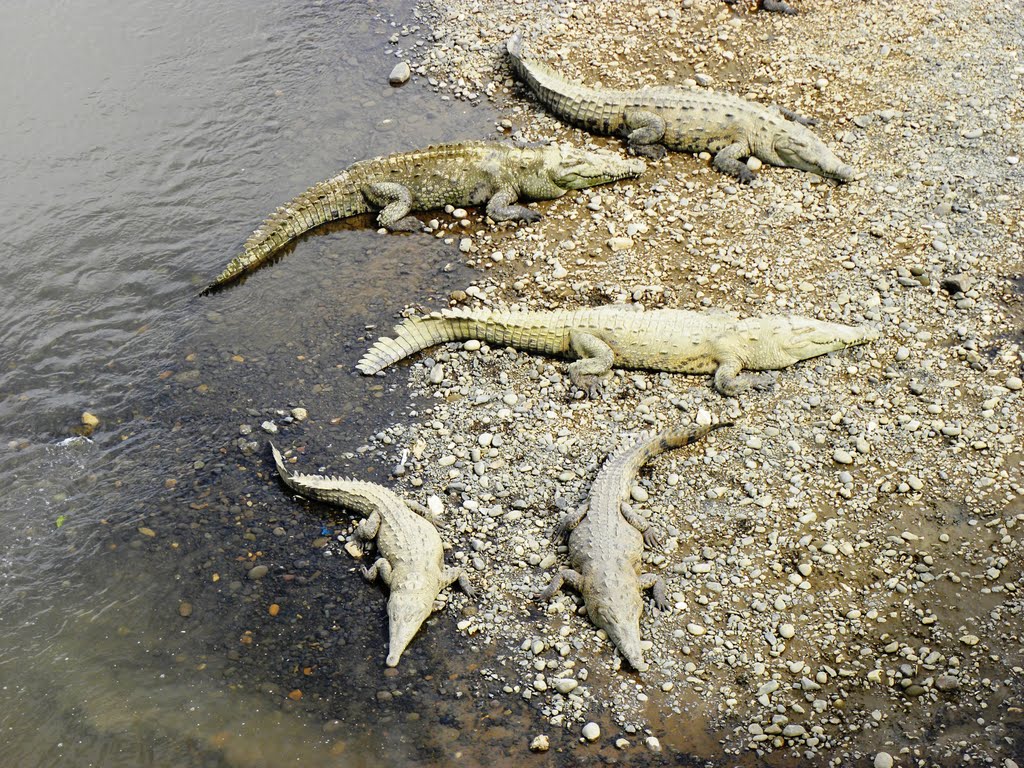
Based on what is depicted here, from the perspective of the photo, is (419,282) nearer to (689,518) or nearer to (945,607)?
(689,518)

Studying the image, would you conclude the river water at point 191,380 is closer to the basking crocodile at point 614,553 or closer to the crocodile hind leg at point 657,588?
the basking crocodile at point 614,553

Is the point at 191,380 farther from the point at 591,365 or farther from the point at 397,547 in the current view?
the point at 591,365

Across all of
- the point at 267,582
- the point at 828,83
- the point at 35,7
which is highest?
the point at 35,7

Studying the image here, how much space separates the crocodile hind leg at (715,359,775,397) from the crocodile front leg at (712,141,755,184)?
3.49m

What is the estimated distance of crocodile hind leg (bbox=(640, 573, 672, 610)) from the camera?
22.2 ft

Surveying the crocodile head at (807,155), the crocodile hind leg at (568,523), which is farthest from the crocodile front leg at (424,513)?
the crocodile head at (807,155)

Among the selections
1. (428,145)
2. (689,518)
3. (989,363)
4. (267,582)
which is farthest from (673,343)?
(428,145)

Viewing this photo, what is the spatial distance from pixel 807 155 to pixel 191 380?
8.04m

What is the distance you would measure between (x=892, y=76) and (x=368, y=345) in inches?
340

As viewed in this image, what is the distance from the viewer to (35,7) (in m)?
14.9

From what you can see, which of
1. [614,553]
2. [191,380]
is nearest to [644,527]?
[614,553]

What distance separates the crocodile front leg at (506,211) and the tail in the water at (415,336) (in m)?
2.18

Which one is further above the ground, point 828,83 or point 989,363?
point 828,83

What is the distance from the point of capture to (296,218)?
1073cm
